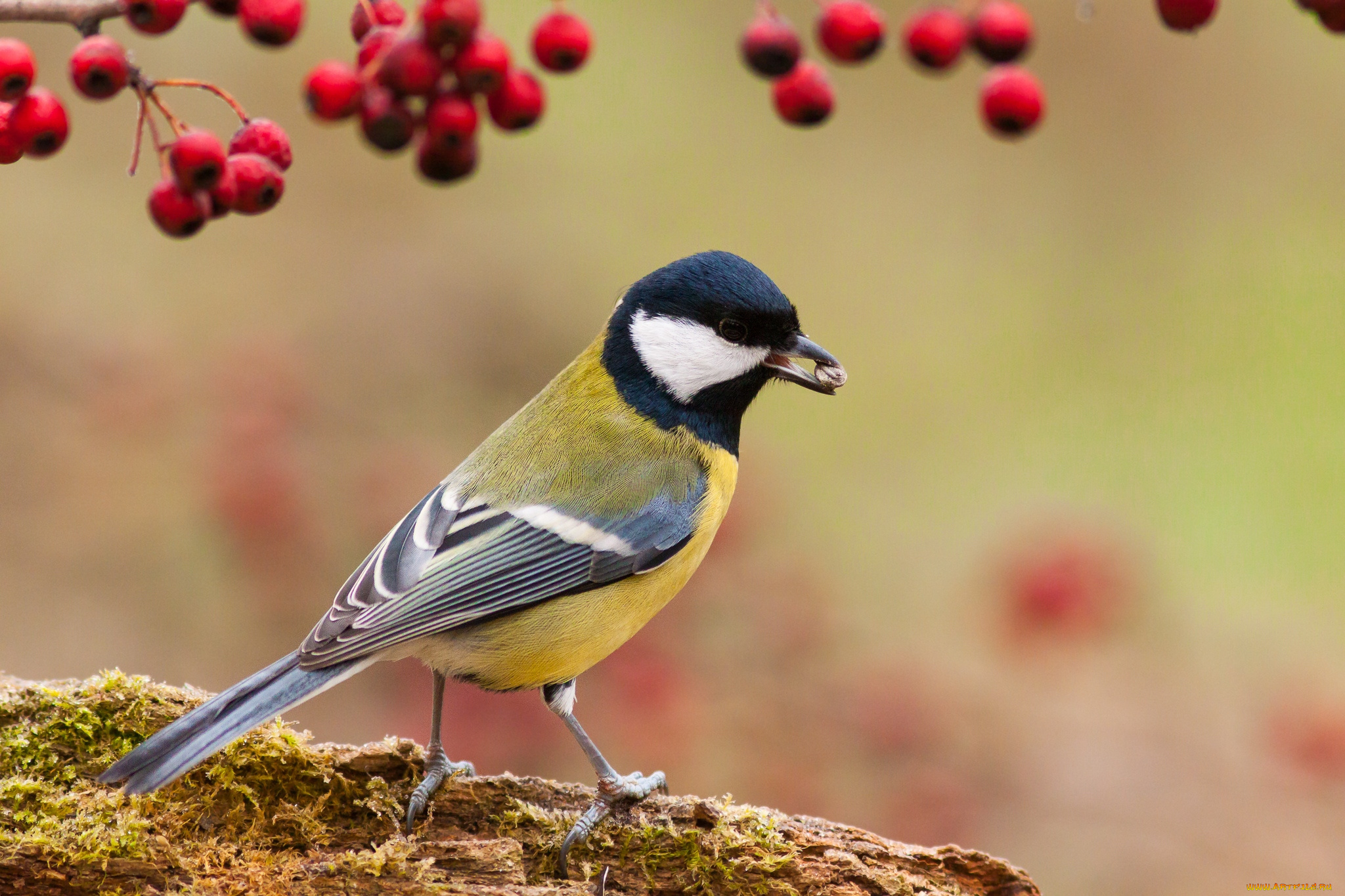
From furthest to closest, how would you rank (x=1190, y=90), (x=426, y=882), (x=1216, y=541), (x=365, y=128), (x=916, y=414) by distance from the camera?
(x=1190, y=90)
(x=916, y=414)
(x=1216, y=541)
(x=426, y=882)
(x=365, y=128)

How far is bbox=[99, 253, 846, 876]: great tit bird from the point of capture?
237 centimetres

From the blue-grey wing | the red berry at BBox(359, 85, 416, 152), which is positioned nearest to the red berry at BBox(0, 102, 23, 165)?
the red berry at BBox(359, 85, 416, 152)

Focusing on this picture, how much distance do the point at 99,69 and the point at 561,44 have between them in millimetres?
470

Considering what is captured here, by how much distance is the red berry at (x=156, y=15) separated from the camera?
1212 mm

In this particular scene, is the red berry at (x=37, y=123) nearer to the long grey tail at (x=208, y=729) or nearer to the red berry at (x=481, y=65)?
the red berry at (x=481, y=65)

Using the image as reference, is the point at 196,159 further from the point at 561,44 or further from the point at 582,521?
the point at 582,521

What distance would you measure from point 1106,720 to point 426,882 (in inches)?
91.4

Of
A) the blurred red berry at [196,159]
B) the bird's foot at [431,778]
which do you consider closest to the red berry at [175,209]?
the blurred red berry at [196,159]

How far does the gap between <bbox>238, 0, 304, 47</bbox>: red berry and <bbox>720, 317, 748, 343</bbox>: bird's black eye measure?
1.57 meters

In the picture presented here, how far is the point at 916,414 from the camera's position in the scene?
6461 mm

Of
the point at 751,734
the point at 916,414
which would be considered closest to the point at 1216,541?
the point at 916,414

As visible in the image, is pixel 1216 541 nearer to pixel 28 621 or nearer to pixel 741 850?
pixel 741 850

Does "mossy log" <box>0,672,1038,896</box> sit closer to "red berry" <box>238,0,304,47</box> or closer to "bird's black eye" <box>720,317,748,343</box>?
"bird's black eye" <box>720,317,748,343</box>

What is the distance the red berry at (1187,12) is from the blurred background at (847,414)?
183 millimetres
